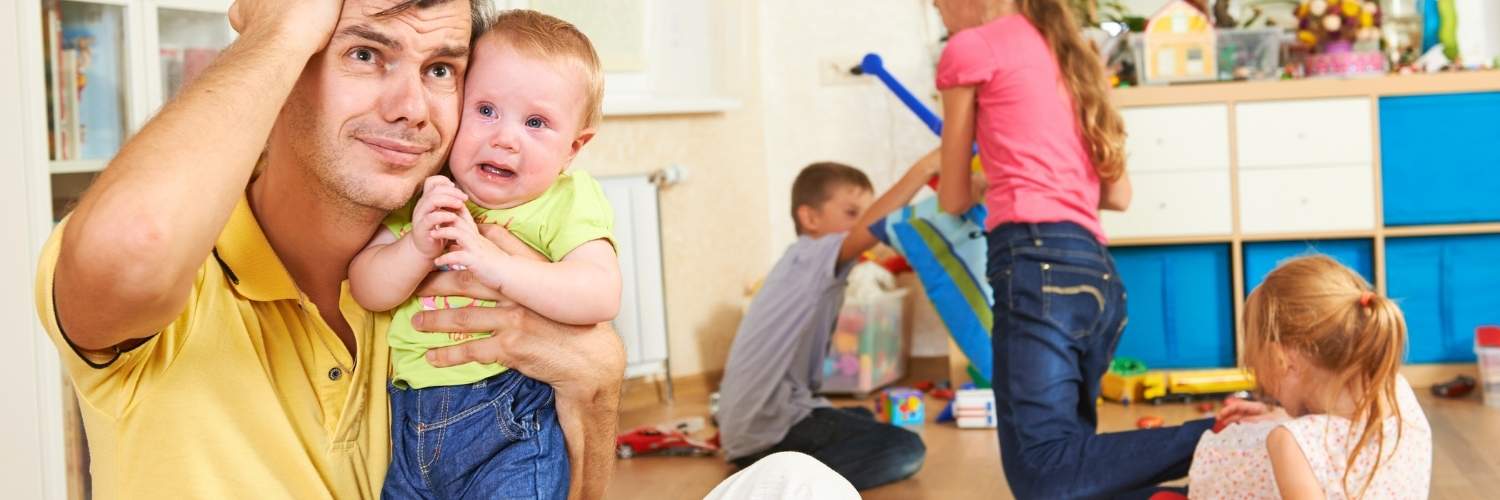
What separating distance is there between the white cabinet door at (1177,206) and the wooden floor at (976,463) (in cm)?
53

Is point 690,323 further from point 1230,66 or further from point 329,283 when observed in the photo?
point 329,283

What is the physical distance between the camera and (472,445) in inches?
52.0

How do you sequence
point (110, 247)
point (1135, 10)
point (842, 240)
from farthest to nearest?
point (1135, 10)
point (842, 240)
point (110, 247)

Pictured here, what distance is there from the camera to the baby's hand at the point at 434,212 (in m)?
1.23

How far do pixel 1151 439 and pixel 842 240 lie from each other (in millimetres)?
1160

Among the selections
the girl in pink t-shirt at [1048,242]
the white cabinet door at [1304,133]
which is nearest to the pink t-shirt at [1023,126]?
the girl in pink t-shirt at [1048,242]

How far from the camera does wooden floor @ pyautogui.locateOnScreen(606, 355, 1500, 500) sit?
10.2ft

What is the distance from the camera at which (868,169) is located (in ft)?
16.1

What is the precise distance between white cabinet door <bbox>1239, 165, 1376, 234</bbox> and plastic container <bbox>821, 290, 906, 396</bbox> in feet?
3.48

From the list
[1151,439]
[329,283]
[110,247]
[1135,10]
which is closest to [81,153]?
[329,283]

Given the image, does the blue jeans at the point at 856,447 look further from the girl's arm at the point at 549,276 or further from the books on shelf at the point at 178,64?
the girl's arm at the point at 549,276

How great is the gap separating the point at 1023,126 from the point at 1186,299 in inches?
78.1

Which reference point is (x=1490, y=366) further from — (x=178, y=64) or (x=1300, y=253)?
(x=178, y=64)

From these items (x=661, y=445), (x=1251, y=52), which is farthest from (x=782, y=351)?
(x=1251, y=52)
